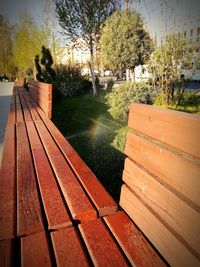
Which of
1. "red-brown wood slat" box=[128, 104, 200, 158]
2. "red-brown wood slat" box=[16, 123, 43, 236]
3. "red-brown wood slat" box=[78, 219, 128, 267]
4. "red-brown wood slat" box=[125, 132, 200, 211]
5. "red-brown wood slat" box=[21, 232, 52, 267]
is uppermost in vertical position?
"red-brown wood slat" box=[128, 104, 200, 158]

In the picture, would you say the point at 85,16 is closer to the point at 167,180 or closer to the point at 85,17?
the point at 85,17

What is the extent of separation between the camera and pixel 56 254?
1304 mm

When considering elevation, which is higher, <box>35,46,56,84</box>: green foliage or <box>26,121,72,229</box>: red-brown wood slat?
<box>35,46,56,84</box>: green foliage

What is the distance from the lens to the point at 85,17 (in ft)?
53.1

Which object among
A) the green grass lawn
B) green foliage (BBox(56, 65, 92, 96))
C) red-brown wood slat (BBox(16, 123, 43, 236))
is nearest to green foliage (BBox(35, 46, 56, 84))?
green foliage (BBox(56, 65, 92, 96))

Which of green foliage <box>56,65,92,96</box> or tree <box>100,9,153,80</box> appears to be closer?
tree <box>100,9,153,80</box>

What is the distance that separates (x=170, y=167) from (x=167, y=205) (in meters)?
0.18

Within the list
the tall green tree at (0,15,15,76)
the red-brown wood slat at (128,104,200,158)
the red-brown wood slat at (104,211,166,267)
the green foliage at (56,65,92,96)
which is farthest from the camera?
the tall green tree at (0,15,15,76)

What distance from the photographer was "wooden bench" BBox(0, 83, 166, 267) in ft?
4.22

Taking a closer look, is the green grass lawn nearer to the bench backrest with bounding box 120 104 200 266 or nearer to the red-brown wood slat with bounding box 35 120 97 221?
the red-brown wood slat with bounding box 35 120 97 221

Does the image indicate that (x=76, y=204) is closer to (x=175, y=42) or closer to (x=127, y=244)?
(x=127, y=244)

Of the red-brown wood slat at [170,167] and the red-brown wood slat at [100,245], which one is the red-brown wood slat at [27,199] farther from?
the red-brown wood slat at [170,167]

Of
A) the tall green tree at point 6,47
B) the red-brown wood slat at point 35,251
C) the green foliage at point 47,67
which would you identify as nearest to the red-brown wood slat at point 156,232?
the red-brown wood slat at point 35,251

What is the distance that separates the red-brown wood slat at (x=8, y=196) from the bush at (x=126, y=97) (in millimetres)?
3901
